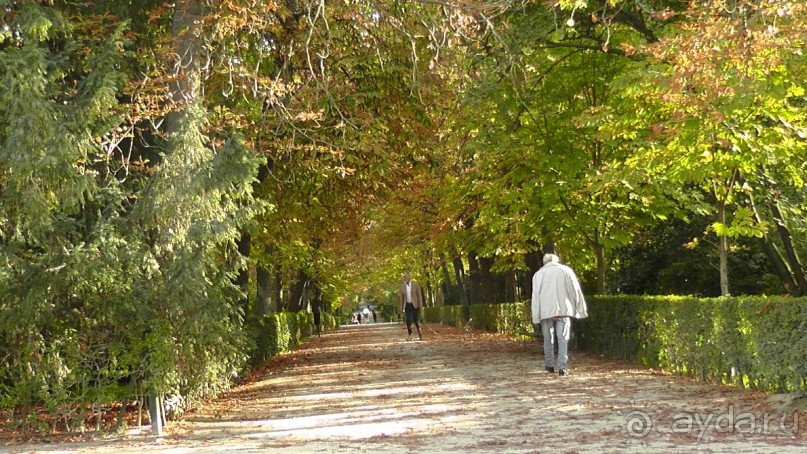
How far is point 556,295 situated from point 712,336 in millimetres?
2700

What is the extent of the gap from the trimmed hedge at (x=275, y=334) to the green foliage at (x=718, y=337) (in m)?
6.38

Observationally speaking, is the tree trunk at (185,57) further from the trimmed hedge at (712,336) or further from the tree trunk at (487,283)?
the tree trunk at (487,283)

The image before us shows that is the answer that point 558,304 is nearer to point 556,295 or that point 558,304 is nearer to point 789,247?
point 556,295

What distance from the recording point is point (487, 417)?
970 centimetres

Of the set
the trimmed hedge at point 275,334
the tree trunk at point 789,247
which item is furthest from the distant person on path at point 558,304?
the tree trunk at point 789,247

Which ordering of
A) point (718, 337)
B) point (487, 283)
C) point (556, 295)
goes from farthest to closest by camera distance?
point (487, 283), point (556, 295), point (718, 337)

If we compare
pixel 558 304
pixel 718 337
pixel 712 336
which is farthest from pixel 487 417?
pixel 558 304

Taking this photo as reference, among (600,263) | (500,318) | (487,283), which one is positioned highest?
(600,263)

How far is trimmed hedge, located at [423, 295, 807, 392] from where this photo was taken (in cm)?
989

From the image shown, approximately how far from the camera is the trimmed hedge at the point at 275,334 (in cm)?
2021

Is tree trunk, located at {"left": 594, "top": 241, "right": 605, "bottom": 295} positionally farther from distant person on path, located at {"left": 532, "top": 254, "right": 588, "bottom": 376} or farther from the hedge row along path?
distant person on path, located at {"left": 532, "top": 254, "right": 588, "bottom": 376}
